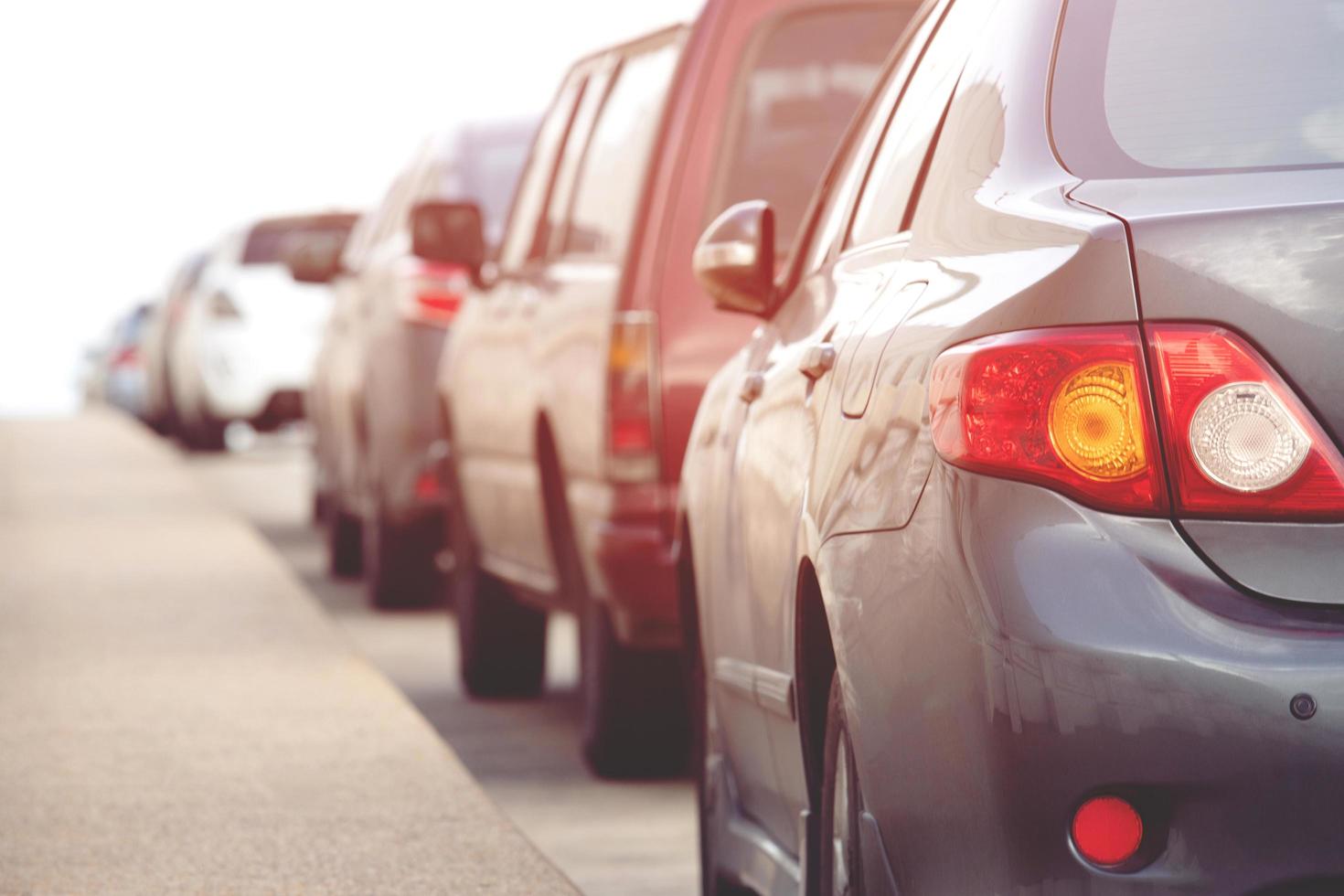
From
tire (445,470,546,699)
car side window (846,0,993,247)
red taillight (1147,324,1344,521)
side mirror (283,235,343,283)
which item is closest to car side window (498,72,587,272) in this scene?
tire (445,470,546,699)

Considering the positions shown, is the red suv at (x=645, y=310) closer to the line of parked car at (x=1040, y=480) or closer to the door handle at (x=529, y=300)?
the door handle at (x=529, y=300)

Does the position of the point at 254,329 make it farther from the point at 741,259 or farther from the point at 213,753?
the point at 741,259

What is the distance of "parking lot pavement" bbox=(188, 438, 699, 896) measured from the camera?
6.49 m

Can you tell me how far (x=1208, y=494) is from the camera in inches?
122

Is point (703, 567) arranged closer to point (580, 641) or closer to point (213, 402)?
Result: point (580, 641)

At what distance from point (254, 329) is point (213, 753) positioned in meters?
15.9

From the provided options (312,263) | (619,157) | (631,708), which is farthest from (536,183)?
(312,263)

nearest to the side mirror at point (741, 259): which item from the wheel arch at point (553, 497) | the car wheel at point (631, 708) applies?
the car wheel at point (631, 708)

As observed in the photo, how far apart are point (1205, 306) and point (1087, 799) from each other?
1.82ft

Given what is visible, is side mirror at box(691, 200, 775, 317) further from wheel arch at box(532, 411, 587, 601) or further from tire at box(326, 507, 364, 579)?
tire at box(326, 507, 364, 579)

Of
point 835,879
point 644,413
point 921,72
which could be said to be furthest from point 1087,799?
point 644,413

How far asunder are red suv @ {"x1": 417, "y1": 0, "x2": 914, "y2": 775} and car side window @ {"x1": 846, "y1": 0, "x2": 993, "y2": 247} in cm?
226

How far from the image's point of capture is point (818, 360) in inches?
165

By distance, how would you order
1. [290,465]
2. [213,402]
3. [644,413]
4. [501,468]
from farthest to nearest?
[290,465]
[213,402]
[501,468]
[644,413]
